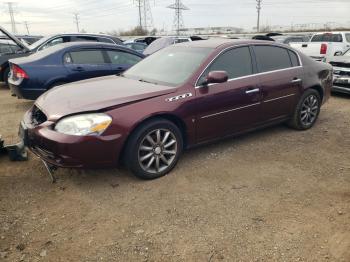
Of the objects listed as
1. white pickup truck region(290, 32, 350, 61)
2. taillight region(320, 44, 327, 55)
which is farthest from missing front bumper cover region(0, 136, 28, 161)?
taillight region(320, 44, 327, 55)

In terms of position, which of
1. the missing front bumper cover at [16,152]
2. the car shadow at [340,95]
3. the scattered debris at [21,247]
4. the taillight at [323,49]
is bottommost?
the car shadow at [340,95]

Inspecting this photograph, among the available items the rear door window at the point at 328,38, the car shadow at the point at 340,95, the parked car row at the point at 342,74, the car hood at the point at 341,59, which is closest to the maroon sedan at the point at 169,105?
the parked car row at the point at 342,74

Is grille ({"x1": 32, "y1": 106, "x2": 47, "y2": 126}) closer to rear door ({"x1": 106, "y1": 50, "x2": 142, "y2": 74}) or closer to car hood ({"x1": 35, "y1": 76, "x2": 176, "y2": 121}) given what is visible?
car hood ({"x1": 35, "y1": 76, "x2": 176, "y2": 121})

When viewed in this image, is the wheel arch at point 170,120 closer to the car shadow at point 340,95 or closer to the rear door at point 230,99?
the rear door at point 230,99

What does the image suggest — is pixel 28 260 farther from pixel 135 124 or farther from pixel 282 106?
pixel 282 106

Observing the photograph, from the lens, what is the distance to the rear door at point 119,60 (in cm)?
759

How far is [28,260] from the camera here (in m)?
2.65

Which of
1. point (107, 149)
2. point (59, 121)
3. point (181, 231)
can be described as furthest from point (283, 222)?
point (59, 121)

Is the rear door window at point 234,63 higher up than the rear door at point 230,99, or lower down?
higher up

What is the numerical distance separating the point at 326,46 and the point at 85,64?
26.6ft

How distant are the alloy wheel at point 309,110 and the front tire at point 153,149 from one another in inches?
101

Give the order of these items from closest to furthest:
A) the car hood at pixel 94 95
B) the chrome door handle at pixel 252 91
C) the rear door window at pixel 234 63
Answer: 1. the car hood at pixel 94 95
2. the rear door window at pixel 234 63
3. the chrome door handle at pixel 252 91

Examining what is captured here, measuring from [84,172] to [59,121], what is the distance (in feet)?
2.72

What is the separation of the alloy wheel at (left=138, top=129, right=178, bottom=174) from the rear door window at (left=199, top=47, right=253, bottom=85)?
971 mm
